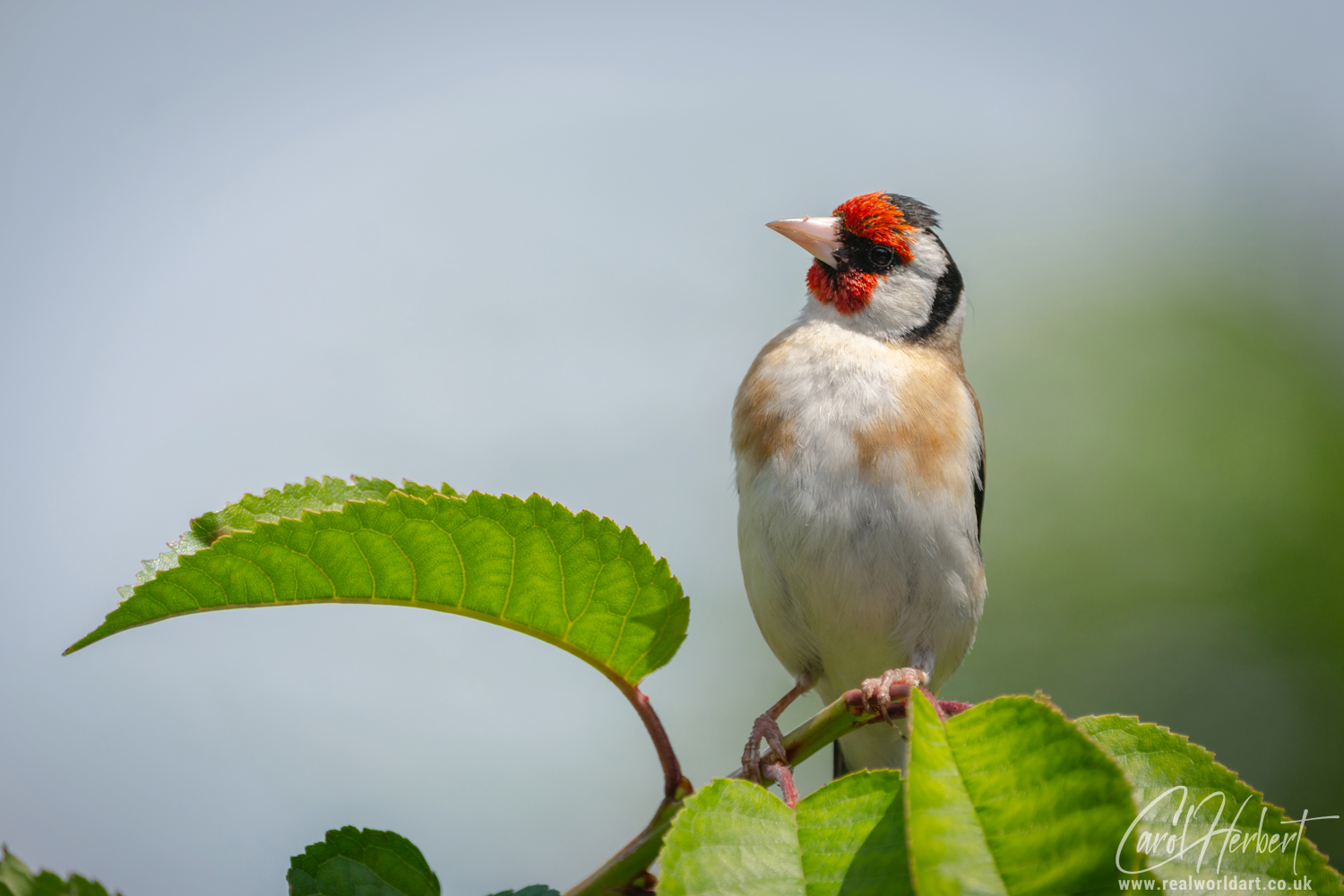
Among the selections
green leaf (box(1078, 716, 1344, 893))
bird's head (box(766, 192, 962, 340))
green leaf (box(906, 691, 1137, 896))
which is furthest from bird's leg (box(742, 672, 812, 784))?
bird's head (box(766, 192, 962, 340))

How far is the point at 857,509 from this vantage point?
3098 millimetres

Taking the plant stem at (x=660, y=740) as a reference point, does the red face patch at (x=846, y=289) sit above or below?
above

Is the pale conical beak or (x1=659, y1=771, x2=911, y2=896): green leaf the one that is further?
the pale conical beak

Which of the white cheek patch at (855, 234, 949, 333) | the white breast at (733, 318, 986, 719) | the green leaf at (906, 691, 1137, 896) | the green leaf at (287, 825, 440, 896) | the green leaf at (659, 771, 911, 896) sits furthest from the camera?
the white cheek patch at (855, 234, 949, 333)

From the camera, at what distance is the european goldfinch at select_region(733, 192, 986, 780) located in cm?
312

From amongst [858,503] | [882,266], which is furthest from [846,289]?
[858,503]

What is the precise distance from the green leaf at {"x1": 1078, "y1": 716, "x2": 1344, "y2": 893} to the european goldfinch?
1114 millimetres

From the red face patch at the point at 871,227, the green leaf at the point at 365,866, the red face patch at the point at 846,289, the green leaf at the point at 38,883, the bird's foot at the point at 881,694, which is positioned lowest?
the green leaf at the point at 38,883

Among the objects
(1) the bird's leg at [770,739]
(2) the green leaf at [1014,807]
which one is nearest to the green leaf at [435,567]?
(1) the bird's leg at [770,739]

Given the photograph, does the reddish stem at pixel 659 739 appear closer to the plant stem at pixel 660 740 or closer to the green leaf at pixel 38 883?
the plant stem at pixel 660 740

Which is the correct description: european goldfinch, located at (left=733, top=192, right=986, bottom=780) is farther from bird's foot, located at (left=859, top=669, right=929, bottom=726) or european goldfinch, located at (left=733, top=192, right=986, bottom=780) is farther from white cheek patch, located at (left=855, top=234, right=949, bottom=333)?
bird's foot, located at (left=859, top=669, right=929, bottom=726)

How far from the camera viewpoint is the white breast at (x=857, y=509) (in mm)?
3121

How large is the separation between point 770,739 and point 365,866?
81cm

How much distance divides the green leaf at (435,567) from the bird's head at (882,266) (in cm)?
229
